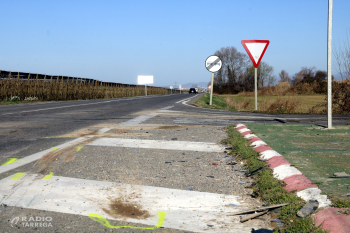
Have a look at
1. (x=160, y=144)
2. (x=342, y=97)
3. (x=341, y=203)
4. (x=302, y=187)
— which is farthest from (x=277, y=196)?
(x=342, y=97)

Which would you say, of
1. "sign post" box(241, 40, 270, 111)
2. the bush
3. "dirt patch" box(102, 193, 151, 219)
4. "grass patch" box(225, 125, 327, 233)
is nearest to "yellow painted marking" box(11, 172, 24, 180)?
"dirt patch" box(102, 193, 151, 219)

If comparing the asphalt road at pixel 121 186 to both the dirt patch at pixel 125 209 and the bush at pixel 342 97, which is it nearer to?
the dirt patch at pixel 125 209

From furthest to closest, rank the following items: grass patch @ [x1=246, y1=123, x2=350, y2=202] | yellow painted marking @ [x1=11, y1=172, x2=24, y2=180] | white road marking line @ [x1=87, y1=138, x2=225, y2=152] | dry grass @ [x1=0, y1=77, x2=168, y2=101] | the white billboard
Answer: the white billboard → dry grass @ [x1=0, y1=77, x2=168, y2=101] → white road marking line @ [x1=87, y1=138, x2=225, y2=152] → yellow painted marking @ [x1=11, y1=172, x2=24, y2=180] → grass patch @ [x1=246, y1=123, x2=350, y2=202]

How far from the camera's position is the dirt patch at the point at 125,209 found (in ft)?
8.38

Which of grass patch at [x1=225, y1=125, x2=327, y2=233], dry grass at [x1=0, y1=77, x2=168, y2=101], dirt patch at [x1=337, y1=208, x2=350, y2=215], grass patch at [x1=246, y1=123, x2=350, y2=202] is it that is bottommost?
grass patch at [x1=225, y1=125, x2=327, y2=233]

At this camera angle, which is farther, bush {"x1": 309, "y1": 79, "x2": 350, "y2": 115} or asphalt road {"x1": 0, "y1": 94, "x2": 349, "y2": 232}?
bush {"x1": 309, "y1": 79, "x2": 350, "y2": 115}

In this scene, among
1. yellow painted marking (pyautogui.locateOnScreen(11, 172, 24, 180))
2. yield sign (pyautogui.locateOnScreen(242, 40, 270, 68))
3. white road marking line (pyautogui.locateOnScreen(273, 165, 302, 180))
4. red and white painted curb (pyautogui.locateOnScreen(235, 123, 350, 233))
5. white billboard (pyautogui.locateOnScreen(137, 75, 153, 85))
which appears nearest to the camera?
red and white painted curb (pyautogui.locateOnScreen(235, 123, 350, 233))

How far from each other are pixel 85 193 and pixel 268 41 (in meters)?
10.1

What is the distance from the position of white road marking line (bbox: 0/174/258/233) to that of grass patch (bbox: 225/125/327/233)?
25 centimetres

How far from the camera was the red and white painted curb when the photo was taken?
2.13 m

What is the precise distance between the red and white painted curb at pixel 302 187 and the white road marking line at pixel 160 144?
687mm

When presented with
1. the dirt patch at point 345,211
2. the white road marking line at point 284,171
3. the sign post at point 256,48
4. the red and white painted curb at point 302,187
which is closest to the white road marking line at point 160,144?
the red and white painted curb at point 302,187

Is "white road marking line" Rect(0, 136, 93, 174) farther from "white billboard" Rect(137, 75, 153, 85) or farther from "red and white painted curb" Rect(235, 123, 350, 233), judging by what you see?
"white billboard" Rect(137, 75, 153, 85)

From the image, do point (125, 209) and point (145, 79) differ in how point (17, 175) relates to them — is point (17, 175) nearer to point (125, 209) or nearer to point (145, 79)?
point (125, 209)
